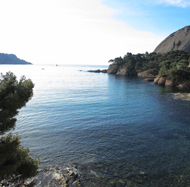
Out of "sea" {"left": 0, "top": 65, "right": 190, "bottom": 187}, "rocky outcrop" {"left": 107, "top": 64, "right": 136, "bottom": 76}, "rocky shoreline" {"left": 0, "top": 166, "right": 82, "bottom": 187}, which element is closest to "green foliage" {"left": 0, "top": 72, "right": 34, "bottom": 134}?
"rocky shoreline" {"left": 0, "top": 166, "right": 82, "bottom": 187}

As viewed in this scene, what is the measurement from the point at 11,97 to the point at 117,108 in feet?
101

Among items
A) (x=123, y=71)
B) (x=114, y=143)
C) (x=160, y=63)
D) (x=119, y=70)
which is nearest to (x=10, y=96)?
(x=114, y=143)

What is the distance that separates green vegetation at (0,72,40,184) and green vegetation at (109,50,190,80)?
236 feet

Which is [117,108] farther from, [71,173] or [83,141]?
[71,173]

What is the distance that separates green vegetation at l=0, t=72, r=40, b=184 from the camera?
9312mm

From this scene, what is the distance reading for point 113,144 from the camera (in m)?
20.4

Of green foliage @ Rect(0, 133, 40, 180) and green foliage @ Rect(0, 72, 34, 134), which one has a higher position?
green foliage @ Rect(0, 72, 34, 134)

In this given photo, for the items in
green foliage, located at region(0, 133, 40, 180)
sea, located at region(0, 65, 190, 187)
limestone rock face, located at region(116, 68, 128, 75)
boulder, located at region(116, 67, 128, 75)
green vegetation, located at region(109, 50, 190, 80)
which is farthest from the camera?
limestone rock face, located at region(116, 68, 128, 75)

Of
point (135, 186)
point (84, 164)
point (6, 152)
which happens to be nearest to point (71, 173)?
point (84, 164)

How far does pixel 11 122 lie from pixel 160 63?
12077 centimetres

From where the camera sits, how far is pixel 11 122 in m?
10.1

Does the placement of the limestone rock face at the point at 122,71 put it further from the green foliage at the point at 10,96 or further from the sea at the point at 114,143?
the green foliage at the point at 10,96

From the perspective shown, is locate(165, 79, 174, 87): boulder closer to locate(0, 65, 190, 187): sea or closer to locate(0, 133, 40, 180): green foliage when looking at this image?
locate(0, 65, 190, 187): sea

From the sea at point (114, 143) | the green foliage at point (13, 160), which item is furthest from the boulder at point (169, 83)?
the green foliage at point (13, 160)
